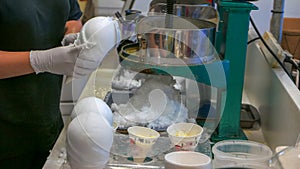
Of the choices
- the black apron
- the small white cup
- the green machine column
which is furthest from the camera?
the black apron

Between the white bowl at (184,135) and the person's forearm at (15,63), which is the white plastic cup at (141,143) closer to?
the white bowl at (184,135)

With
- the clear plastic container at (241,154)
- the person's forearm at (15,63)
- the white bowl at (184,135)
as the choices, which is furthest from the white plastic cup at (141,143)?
the person's forearm at (15,63)

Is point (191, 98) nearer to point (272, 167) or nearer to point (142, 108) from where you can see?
point (142, 108)

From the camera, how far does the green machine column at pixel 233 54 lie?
1.25 meters

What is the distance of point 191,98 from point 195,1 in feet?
1.13

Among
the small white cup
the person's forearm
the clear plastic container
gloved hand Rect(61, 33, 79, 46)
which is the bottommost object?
the clear plastic container

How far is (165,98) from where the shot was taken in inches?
54.2

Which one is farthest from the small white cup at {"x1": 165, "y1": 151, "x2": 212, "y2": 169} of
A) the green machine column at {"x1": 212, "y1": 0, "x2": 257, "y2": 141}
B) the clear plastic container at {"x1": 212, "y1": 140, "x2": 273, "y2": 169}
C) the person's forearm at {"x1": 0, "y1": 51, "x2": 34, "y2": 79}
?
the person's forearm at {"x1": 0, "y1": 51, "x2": 34, "y2": 79}

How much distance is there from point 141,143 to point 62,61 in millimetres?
332

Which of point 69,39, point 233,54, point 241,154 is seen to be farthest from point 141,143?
point 69,39

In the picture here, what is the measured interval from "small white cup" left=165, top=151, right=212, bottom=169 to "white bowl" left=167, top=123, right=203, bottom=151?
12cm

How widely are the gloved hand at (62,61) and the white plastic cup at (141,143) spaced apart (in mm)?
205

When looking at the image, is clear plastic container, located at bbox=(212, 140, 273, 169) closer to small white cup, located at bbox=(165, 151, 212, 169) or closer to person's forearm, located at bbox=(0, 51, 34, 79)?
small white cup, located at bbox=(165, 151, 212, 169)

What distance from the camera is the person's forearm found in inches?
51.2
